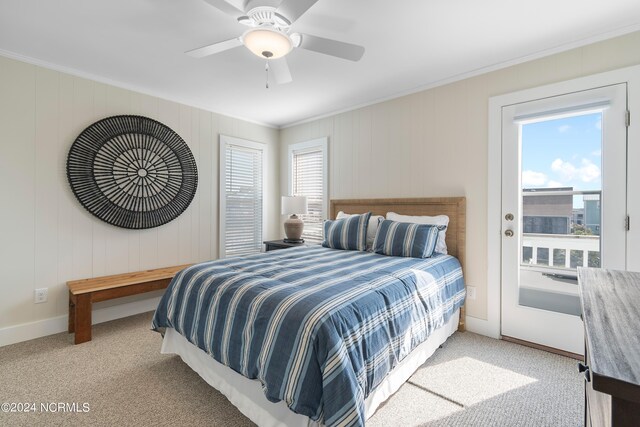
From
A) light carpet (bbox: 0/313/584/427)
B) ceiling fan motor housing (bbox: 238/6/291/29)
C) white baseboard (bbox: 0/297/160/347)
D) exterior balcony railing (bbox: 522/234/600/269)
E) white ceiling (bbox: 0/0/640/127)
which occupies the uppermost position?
white ceiling (bbox: 0/0/640/127)

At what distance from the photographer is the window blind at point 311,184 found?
14.4ft

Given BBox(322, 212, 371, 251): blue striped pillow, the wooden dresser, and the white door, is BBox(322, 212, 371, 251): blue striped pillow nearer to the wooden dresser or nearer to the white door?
the white door

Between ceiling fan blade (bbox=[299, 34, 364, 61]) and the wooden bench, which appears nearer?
ceiling fan blade (bbox=[299, 34, 364, 61])

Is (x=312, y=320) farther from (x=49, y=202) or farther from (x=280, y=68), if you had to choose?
(x=49, y=202)

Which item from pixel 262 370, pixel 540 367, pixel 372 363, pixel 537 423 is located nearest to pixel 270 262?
pixel 262 370

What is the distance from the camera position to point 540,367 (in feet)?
7.34

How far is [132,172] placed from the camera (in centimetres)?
326

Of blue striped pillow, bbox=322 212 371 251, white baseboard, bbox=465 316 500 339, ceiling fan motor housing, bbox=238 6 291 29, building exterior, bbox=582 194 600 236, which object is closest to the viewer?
ceiling fan motor housing, bbox=238 6 291 29

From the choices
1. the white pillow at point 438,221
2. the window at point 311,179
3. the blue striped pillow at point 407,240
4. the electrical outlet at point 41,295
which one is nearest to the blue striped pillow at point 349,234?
the blue striped pillow at point 407,240

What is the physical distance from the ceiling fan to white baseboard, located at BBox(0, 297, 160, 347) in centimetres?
283

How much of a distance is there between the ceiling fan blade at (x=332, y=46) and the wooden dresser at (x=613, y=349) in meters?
1.78

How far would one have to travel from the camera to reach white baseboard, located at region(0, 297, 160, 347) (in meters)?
2.64

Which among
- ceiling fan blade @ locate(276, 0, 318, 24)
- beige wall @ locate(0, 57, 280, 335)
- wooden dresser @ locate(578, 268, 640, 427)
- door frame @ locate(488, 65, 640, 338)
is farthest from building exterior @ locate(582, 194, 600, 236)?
beige wall @ locate(0, 57, 280, 335)

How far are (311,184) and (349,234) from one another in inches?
61.4
